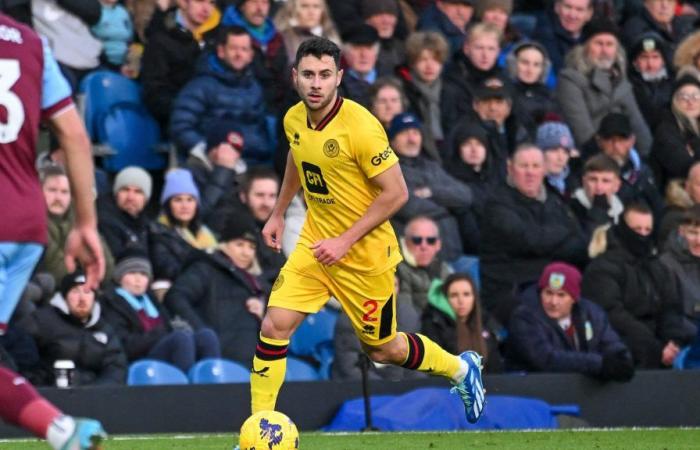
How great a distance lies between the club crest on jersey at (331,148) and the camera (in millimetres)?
9914

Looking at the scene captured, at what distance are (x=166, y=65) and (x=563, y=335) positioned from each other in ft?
12.9

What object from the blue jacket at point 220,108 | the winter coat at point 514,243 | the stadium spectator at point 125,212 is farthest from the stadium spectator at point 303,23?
the stadium spectator at point 125,212

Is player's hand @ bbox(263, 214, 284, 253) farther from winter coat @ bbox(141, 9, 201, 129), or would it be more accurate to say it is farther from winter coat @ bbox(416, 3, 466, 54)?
winter coat @ bbox(416, 3, 466, 54)

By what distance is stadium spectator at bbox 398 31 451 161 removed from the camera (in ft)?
52.3

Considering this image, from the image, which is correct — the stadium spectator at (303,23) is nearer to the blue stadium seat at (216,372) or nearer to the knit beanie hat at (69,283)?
the blue stadium seat at (216,372)

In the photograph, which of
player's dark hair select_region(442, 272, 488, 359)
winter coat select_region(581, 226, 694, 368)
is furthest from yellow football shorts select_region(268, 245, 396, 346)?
winter coat select_region(581, 226, 694, 368)

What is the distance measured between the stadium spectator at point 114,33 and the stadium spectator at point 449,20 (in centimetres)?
302

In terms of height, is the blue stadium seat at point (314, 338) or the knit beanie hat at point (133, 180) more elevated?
the knit beanie hat at point (133, 180)

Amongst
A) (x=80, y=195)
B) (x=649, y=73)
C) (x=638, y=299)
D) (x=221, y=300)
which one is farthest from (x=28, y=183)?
(x=649, y=73)

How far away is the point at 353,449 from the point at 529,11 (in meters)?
9.14

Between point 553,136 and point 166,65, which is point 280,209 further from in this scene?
point 553,136

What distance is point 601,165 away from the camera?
1584cm

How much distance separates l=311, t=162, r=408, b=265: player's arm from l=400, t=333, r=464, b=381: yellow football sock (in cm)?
92

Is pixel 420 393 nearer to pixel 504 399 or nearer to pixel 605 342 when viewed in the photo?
pixel 504 399
